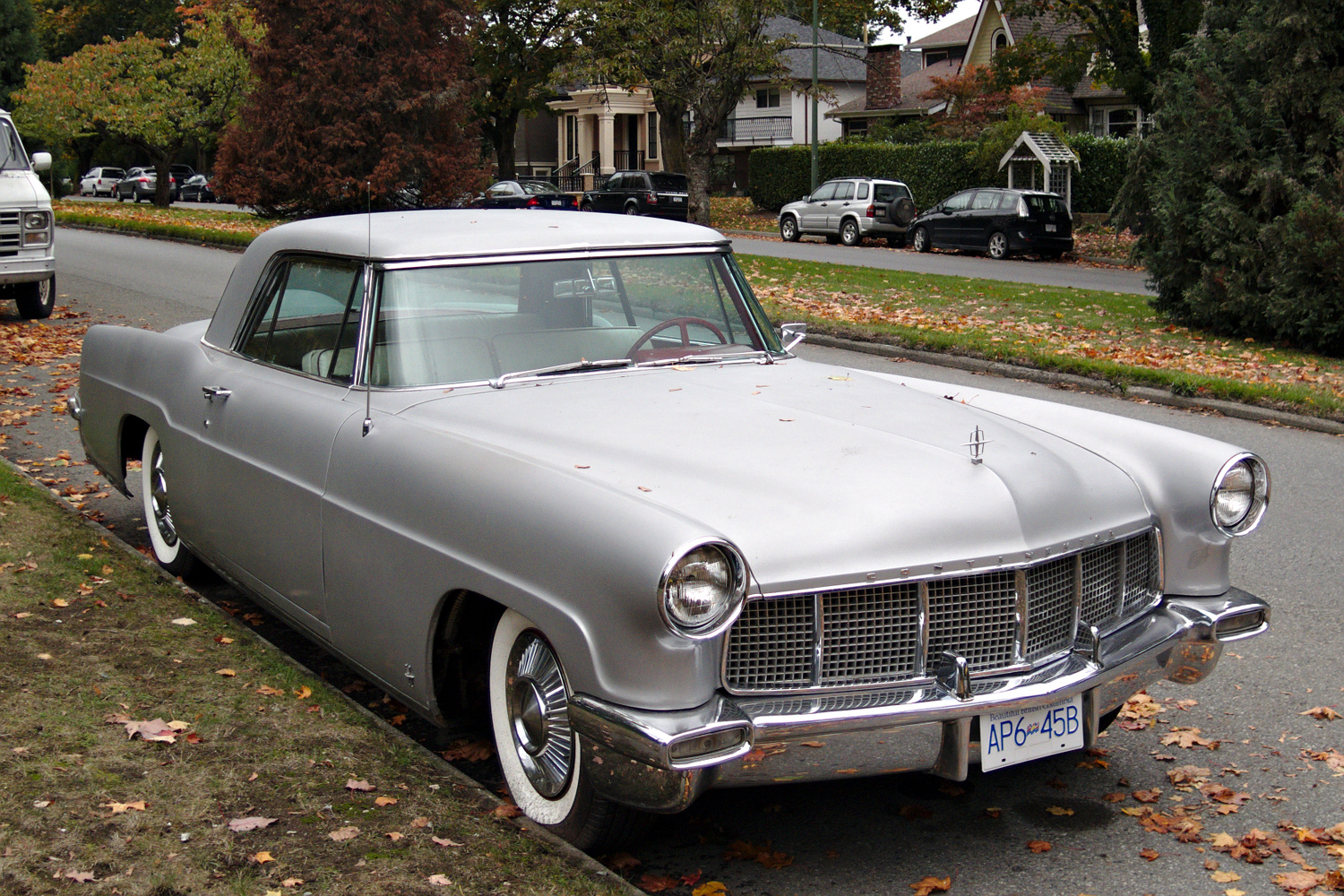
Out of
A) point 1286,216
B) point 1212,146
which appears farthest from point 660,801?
point 1212,146

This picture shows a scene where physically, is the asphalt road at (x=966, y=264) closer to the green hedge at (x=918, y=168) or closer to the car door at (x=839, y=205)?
the car door at (x=839, y=205)

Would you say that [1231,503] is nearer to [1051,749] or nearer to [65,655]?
[1051,749]

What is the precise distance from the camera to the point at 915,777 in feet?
13.3

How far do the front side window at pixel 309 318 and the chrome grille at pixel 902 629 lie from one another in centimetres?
194

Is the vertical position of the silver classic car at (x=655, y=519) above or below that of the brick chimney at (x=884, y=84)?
below

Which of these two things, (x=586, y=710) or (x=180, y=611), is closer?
(x=586, y=710)

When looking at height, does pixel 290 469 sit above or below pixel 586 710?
above

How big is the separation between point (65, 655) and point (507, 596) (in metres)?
2.22

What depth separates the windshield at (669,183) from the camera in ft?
123

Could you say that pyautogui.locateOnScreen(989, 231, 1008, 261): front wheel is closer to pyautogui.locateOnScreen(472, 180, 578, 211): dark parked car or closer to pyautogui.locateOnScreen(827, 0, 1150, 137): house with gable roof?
pyautogui.locateOnScreen(827, 0, 1150, 137): house with gable roof

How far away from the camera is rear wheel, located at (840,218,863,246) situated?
3194cm

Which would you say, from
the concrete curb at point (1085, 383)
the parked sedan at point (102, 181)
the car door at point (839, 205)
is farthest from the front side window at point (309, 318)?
the parked sedan at point (102, 181)

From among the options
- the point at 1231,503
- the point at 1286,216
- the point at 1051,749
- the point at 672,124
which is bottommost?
the point at 1051,749

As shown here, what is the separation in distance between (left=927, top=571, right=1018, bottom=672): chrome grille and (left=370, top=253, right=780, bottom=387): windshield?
1690 millimetres
